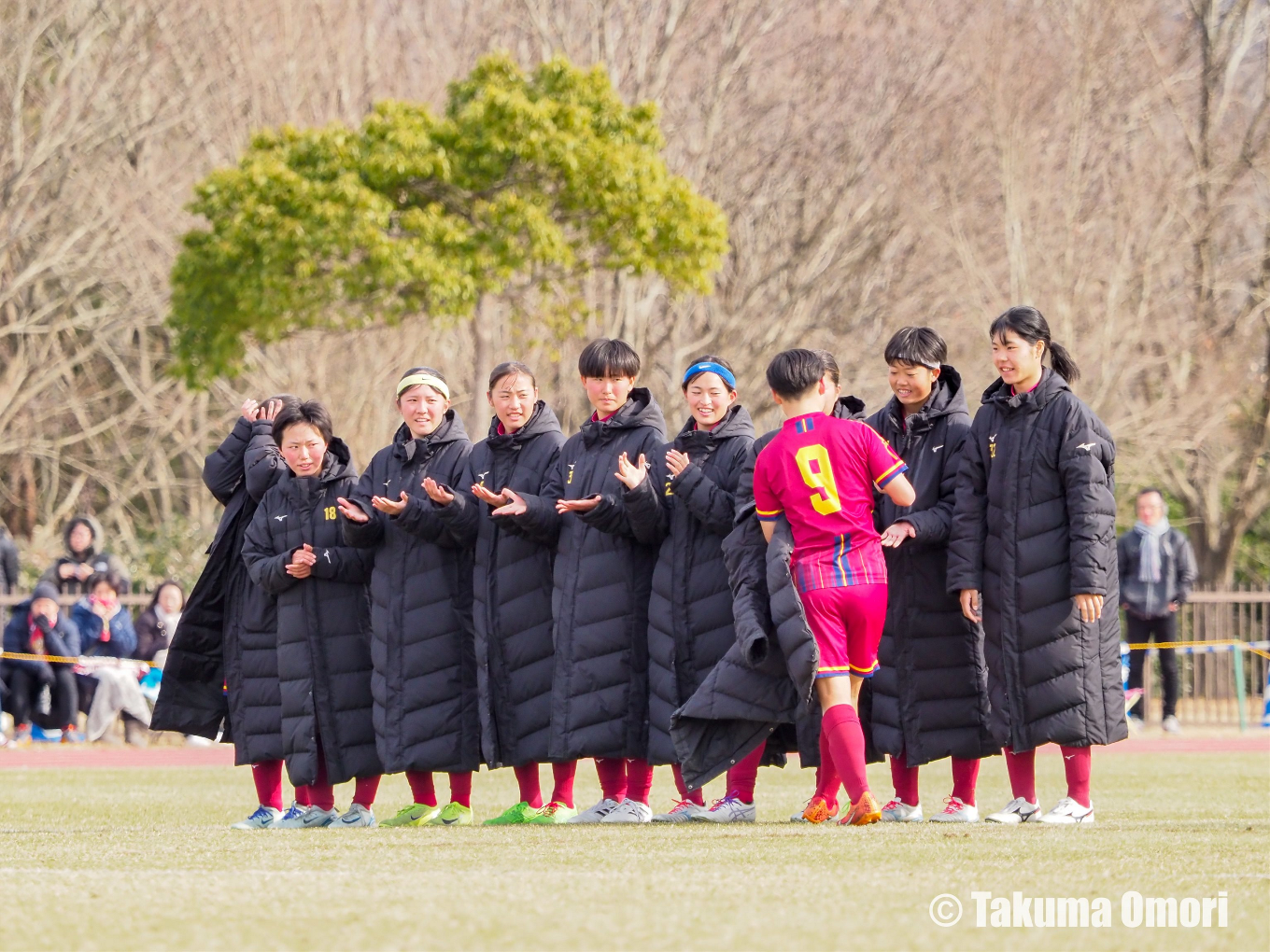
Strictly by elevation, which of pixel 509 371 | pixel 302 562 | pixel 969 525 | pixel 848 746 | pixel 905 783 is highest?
pixel 509 371

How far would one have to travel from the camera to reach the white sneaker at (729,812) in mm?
7941

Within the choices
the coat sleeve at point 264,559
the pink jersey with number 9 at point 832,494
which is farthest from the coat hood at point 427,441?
the pink jersey with number 9 at point 832,494

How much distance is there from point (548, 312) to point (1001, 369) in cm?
1455

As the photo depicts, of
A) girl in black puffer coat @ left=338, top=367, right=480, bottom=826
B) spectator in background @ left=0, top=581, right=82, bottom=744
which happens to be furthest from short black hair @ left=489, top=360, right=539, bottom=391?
spectator in background @ left=0, top=581, right=82, bottom=744

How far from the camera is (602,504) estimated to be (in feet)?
25.8

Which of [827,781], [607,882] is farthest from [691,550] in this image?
[607,882]

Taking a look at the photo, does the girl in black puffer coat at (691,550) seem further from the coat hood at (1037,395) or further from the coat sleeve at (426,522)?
the coat hood at (1037,395)

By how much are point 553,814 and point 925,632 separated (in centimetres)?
183

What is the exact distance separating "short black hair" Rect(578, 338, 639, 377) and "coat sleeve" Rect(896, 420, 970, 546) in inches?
55.7

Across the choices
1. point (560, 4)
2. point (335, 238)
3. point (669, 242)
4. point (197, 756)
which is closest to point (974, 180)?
point (560, 4)

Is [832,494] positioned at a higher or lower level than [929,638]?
higher

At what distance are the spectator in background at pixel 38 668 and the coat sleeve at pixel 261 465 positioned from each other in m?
8.73

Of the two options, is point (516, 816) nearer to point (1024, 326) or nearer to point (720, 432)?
point (720, 432)

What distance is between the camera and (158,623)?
1717 centimetres
